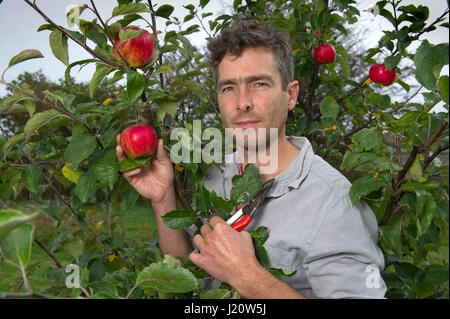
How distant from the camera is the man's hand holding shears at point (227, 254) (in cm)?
91

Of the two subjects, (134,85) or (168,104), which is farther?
(168,104)

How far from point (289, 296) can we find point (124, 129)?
0.67 meters

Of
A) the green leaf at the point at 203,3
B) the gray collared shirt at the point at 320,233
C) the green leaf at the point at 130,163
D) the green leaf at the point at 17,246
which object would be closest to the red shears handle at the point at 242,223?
the gray collared shirt at the point at 320,233

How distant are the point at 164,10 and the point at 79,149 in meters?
0.51

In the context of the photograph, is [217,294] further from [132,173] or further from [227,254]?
[132,173]

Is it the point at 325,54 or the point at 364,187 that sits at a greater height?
the point at 325,54

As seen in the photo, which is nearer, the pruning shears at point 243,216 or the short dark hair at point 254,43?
the pruning shears at point 243,216

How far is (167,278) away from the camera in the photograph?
74 cm

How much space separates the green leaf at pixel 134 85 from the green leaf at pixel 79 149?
21 cm

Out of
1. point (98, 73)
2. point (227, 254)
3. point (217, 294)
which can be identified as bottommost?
point (217, 294)

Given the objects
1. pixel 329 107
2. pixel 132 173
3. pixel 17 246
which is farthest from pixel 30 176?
pixel 329 107

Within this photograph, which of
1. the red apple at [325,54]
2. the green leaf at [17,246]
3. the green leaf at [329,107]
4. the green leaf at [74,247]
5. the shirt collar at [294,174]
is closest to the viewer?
the green leaf at [17,246]

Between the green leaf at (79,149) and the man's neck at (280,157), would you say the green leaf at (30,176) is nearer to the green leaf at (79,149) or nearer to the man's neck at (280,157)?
the green leaf at (79,149)
